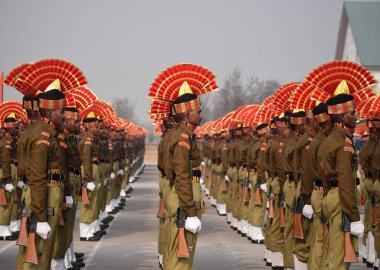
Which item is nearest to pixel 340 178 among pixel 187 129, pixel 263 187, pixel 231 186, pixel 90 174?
pixel 187 129

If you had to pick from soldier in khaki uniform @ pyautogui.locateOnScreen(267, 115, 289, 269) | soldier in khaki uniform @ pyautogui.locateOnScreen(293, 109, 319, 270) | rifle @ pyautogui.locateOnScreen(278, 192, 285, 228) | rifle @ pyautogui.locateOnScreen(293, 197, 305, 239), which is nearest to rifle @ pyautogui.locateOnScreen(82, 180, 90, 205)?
soldier in khaki uniform @ pyautogui.locateOnScreen(267, 115, 289, 269)

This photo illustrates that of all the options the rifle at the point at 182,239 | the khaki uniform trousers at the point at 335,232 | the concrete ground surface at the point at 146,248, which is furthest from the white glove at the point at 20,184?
the khaki uniform trousers at the point at 335,232

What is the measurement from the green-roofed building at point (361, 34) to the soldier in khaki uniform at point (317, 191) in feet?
177

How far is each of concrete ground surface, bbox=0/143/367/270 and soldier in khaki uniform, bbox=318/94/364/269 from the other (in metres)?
5.39

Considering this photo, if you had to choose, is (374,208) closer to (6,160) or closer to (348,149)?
(348,149)

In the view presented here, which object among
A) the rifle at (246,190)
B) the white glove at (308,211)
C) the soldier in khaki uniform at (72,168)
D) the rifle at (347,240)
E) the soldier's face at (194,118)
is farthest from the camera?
the rifle at (246,190)

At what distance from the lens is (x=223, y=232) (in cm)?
→ 2259

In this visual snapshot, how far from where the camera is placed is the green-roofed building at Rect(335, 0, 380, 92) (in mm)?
66775

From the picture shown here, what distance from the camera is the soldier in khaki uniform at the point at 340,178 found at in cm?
1052

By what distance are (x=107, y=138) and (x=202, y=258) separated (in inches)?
317

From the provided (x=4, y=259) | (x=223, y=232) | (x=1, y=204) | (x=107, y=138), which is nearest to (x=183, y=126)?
(x=4, y=259)

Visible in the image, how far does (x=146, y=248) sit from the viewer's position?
1895 centimetres

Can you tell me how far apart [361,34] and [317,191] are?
60.7m

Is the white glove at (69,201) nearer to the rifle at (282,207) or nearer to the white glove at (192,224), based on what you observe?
the white glove at (192,224)
